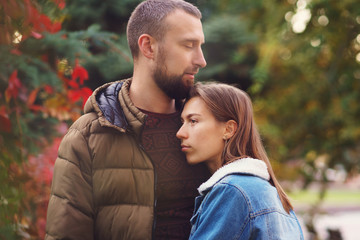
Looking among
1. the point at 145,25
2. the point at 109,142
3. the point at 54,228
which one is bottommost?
the point at 54,228

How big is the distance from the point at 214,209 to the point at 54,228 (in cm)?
73

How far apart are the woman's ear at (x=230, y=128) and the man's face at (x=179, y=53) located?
29 cm

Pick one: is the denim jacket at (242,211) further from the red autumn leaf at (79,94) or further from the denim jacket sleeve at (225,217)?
the red autumn leaf at (79,94)

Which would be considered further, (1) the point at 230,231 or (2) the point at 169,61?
(2) the point at 169,61

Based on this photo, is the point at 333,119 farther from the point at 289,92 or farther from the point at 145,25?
the point at 145,25

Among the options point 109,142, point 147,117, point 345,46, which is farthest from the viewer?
point 345,46

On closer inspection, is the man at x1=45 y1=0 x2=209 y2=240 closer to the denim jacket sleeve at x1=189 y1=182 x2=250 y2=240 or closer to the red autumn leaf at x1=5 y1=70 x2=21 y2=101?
the denim jacket sleeve at x1=189 y1=182 x2=250 y2=240

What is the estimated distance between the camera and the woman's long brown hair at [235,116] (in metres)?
1.99

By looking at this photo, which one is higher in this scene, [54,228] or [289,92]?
[54,228]

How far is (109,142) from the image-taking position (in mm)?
1997

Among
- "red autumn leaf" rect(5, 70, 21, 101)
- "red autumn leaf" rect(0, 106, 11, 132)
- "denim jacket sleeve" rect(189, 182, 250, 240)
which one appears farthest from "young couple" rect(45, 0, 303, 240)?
"red autumn leaf" rect(5, 70, 21, 101)

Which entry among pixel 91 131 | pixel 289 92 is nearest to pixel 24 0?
pixel 91 131

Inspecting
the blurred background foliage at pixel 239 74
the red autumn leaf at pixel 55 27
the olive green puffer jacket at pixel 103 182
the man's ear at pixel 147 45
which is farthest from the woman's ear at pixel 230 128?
the red autumn leaf at pixel 55 27

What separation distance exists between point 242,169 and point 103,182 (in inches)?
25.4
